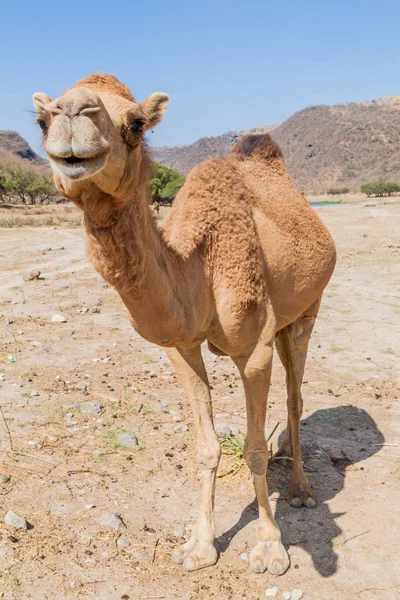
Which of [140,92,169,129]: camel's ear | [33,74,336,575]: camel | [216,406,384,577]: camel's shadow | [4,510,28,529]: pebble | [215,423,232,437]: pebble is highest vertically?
[140,92,169,129]: camel's ear

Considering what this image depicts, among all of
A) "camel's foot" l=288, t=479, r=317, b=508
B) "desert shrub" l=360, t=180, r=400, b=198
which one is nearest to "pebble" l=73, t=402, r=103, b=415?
"camel's foot" l=288, t=479, r=317, b=508

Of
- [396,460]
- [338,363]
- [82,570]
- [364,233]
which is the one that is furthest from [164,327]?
[364,233]

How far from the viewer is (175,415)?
534 centimetres

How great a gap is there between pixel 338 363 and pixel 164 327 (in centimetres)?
450

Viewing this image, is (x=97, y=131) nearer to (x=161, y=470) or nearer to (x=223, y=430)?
(x=161, y=470)

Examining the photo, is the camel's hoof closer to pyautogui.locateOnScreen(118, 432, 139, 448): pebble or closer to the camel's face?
pyautogui.locateOnScreen(118, 432, 139, 448): pebble

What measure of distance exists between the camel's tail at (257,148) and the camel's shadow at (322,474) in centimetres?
245

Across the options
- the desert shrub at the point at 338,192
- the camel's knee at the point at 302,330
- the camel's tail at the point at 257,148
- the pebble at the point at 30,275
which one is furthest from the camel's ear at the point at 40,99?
the desert shrub at the point at 338,192

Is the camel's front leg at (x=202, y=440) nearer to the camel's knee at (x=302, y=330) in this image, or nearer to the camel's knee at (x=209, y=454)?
the camel's knee at (x=209, y=454)

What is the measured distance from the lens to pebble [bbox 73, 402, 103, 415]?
210 inches

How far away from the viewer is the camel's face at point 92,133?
195cm

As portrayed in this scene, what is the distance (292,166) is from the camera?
104312mm

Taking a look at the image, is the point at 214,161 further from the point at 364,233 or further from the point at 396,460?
the point at 364,233

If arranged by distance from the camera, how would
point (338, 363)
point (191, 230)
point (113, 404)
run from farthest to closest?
point (338, 363) < point (113, 404) < point (191, 230)
